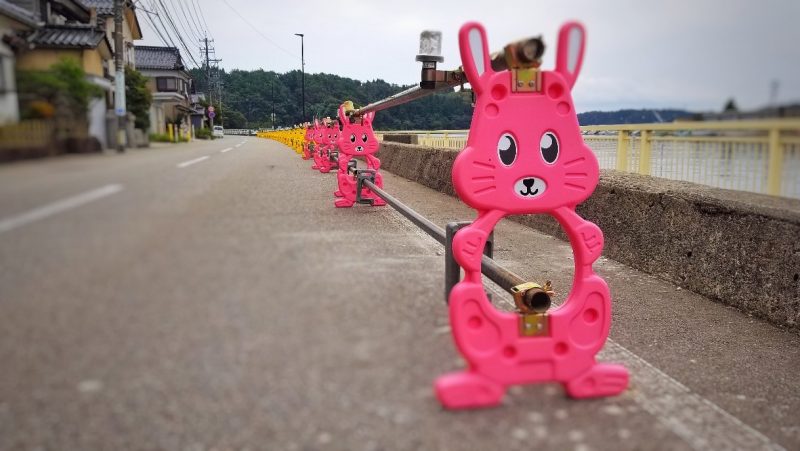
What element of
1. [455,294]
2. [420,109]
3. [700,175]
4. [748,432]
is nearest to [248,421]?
[455,294]

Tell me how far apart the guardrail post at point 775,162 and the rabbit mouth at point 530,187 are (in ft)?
2.13

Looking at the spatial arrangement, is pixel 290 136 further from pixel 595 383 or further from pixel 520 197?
pixel 595 383

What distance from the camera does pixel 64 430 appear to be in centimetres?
113

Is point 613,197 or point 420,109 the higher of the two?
point 420,109

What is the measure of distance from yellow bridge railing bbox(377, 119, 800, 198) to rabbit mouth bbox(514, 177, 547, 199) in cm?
32

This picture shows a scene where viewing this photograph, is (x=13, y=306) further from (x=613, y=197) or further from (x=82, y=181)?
(x=613, y=197)

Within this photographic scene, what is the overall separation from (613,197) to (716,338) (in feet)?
6.28

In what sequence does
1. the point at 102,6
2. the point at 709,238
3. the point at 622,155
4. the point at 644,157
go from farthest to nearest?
the point at 622,155 → the point at 644,157 → the point at 709,238 → the point at 102,6

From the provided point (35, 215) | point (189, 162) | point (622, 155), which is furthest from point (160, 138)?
point (622, 155)

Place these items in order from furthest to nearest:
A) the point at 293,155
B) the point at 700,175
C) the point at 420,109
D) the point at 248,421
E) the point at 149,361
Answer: the point at 700,175 < the point at 420,109 < the point at 293,155 < the point at 248,421 < the point at 149,361

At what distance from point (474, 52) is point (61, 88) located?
1.28m

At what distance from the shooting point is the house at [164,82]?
1.04 metres

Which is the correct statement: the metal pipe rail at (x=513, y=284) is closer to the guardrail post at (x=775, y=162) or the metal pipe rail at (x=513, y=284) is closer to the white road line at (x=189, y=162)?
the guardrail post at (x=775, y=162)

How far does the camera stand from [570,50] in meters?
1.89
